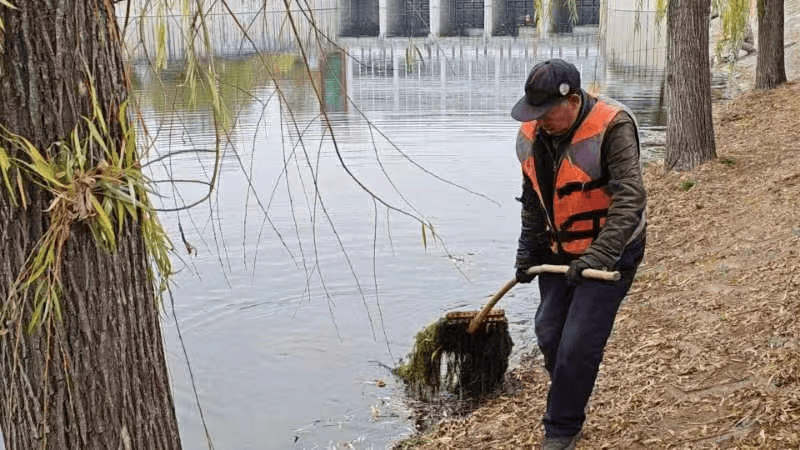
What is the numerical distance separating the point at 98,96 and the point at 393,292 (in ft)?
24.9

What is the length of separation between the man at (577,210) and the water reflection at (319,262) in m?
0.49

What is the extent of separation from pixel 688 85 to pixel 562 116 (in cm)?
786

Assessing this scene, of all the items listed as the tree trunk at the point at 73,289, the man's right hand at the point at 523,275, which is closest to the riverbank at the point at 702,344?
the man's right hand at the point at 523,275

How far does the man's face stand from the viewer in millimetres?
4102

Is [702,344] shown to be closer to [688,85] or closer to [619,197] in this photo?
[619,197]

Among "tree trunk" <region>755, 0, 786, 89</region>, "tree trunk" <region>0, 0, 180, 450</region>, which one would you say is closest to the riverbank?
"tree trunk" <region>0, 0, 180, 450</region>

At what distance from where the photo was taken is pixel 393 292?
10078 mm

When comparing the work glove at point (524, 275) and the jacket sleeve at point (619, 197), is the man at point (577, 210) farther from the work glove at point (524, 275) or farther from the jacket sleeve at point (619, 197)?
the work glove at point (524, 275)

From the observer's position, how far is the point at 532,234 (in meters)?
4.64

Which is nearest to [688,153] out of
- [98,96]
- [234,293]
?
[234,293]

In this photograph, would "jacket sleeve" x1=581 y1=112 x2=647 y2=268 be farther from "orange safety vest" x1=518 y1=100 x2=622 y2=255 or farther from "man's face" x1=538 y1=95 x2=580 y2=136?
"man's face" x1=538 y1=95 x2=580 y2=136

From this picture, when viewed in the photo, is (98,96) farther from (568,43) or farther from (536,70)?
(568,43)

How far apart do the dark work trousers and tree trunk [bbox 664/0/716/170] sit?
7577 mm

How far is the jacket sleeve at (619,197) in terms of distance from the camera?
403 centimetres
